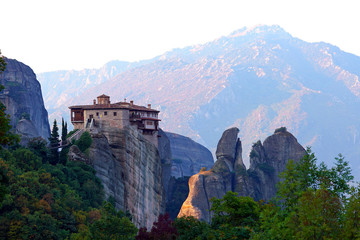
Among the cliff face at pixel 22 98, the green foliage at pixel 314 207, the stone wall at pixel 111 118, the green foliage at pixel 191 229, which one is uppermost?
the cliff face at pixel 22 98

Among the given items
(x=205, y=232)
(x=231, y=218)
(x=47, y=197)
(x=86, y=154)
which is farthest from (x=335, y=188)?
(x=86, y=154)

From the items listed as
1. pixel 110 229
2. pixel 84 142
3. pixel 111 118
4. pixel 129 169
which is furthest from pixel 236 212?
pixel 111 118

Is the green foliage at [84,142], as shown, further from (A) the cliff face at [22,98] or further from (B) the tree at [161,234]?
(A) the cliff face at [22,98]

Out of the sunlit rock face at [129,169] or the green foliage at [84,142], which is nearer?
the sunlit rock face at [129,169]

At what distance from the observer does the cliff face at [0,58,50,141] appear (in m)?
158

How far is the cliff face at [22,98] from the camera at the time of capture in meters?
158

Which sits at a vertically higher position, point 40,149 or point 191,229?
point 40,149

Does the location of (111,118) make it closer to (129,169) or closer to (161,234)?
(129,169)

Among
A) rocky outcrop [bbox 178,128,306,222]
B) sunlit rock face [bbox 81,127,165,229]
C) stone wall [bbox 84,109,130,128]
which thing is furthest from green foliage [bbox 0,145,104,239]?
rocky outcrop [bbox 178,128,306,222]

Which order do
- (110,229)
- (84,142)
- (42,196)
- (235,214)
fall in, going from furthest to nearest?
1. (84,142)
2. (42,196)
3. (235,214)
4. (110,229)

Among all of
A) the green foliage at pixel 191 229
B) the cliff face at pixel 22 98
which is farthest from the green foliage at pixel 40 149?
the cliff face at pixel 22 98

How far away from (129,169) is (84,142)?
11398 mm

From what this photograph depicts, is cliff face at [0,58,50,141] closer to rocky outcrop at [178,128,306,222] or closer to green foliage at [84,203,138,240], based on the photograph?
rocky outcrop at [178,128,306,222]

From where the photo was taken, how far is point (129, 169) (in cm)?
11138
